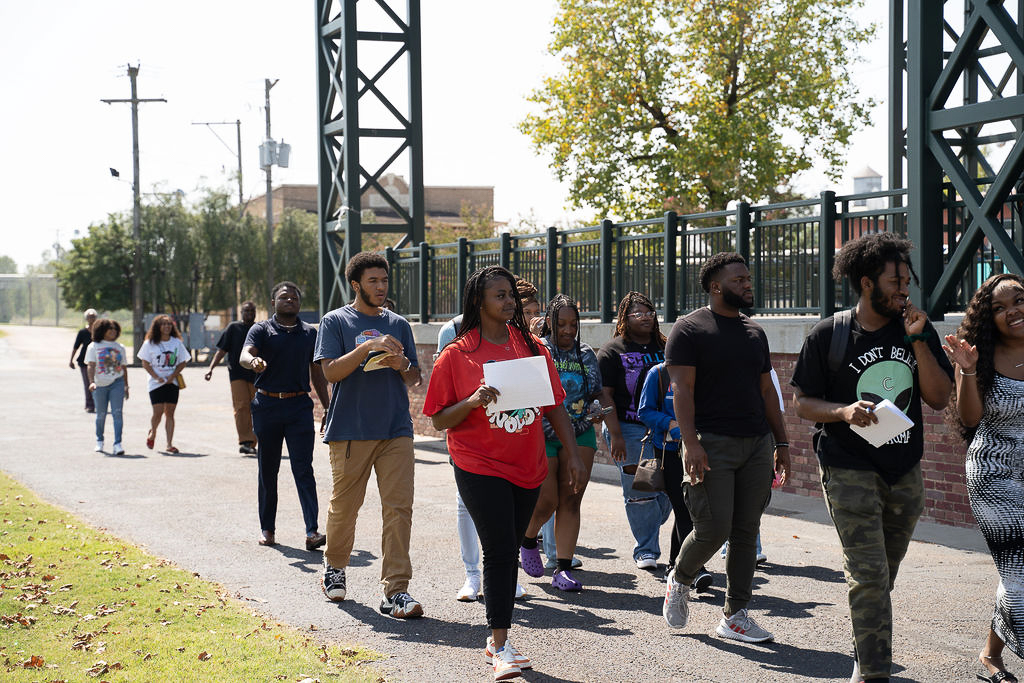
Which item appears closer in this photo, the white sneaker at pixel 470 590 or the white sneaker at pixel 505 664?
the white sneaker at pixel 505 664

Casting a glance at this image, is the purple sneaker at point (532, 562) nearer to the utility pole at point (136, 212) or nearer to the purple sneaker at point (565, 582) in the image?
the purple sneaker at point (565, 582)

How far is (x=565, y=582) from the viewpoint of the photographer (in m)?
7.08

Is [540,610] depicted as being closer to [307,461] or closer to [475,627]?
[475,627]

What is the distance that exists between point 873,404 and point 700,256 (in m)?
8.10

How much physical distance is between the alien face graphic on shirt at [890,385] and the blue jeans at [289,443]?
15.9 feet

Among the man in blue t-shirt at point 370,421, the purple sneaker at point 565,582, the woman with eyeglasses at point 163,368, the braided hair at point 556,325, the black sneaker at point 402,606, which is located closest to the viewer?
the black sneaker at point 402,606

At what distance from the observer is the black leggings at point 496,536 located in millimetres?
5207

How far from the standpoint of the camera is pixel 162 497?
10961 mm

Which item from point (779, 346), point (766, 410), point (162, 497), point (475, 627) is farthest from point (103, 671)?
point (779, 346)

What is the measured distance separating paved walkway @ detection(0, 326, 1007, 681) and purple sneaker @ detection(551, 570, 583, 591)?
0.32 feet

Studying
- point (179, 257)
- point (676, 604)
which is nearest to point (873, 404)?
point (676, 604)

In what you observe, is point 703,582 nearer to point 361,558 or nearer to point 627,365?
point 627,365

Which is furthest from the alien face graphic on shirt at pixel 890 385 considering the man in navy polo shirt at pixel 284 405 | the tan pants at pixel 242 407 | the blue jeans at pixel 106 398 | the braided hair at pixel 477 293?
the blue jeans at pixel 106 398

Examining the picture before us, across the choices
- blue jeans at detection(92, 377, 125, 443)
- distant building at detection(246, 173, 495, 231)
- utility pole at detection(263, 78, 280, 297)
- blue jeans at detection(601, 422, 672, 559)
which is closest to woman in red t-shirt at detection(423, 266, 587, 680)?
blue jeans at detection(601, 422, 672, 559)
